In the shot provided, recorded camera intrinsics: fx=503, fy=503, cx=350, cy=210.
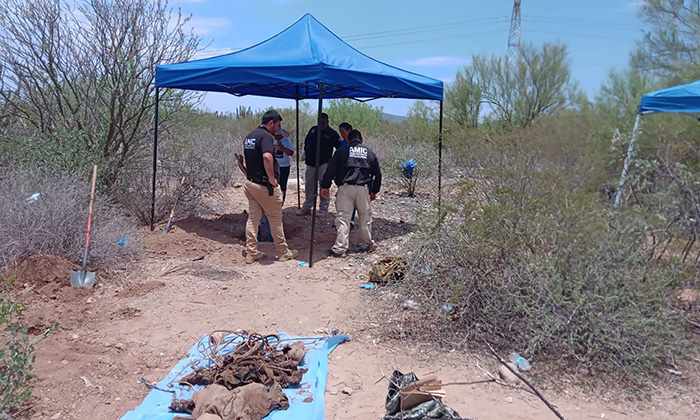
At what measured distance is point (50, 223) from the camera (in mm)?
5453

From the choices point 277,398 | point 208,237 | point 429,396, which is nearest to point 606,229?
point 429,396

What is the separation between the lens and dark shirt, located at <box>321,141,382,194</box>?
623 cm

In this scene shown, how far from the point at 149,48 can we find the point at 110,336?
5.29 metres

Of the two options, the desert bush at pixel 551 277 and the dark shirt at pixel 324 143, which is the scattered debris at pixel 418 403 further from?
the dark shirt at pixel 324 143

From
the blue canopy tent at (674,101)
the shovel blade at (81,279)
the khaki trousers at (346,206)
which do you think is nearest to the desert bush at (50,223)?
the shovel blade at (81,279)

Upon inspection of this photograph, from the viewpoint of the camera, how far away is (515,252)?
161 inches

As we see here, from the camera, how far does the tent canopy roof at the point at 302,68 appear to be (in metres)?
5.96

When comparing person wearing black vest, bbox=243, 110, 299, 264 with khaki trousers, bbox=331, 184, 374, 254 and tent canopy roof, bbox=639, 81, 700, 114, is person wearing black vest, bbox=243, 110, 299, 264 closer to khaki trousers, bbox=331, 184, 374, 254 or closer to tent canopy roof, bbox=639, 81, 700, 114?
khaki trousers, bbox=331, 184, 374, 254

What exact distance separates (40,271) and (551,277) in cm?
484

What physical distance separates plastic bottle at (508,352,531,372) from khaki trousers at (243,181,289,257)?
3.22 metres

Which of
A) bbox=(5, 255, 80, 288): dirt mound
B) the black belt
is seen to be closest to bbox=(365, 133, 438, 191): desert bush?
the black belt

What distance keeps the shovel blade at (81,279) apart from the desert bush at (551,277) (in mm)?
3195

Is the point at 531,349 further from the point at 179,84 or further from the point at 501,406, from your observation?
the point at 179,84

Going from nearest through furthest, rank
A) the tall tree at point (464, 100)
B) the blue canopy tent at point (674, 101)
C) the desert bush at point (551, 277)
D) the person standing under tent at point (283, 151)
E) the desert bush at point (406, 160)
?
the desert bush at point (551, 277) → the blue canopy tent at point (674, 101) → the person standing under tent at point (283, 151) → the desert bush at point (406, 160) → the tall tree at point (464, 100)
